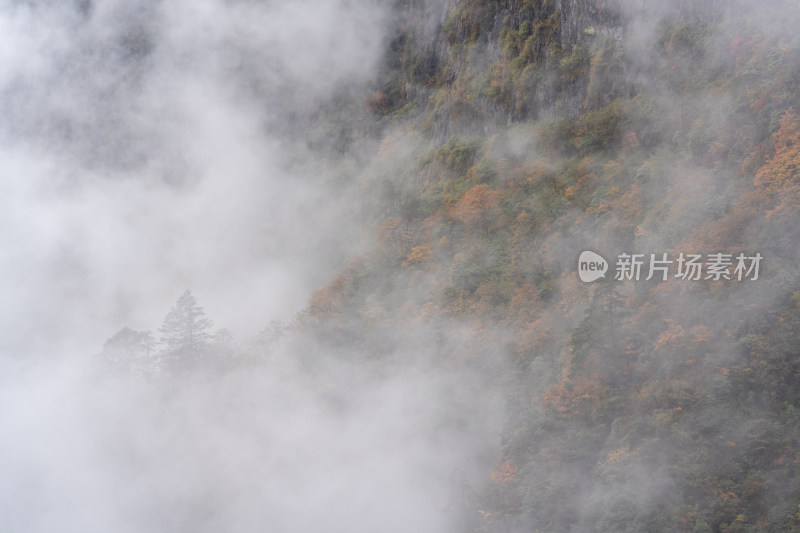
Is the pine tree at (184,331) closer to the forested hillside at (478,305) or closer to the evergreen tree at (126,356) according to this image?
the forested hillside at (478,305)

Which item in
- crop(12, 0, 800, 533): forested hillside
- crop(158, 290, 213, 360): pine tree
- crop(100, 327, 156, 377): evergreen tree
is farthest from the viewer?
crop(100, 327, 156, 377): evergreen tree

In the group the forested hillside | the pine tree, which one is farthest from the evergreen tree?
the pine tree

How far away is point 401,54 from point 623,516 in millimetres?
51987

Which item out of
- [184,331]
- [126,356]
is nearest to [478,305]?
[184,331]

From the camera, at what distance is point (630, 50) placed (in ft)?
103

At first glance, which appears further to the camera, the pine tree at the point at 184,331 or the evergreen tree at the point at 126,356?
the evergreen tree at the point at 126,356

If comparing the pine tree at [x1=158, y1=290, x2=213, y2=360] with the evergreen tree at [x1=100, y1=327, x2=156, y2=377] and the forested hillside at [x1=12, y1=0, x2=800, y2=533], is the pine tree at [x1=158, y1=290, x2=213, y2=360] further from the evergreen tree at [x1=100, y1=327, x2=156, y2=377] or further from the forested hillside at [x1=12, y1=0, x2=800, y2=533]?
the evergreen tree at [x1=100, y1=327, x2=156, y2=377]

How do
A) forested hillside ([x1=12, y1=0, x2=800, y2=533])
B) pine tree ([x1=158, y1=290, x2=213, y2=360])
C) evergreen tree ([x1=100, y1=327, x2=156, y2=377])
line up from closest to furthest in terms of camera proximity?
forested hillside ([x1=12, y1=0, x2=800, y2=533])
pine tree ([x1=158, y1=290, x2=213, y2=360])
evergreen tree ([x1=100, y1=327, x2=156, y2=377])

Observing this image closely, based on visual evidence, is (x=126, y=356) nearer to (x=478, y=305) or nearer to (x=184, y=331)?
(x=184, y=331)

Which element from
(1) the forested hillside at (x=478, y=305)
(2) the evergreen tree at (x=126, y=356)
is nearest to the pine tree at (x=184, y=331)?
(1) the forested hillside at (x=478, y=305)

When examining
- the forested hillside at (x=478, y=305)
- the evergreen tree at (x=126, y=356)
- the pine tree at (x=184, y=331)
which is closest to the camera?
the forested hillside at (x=478, y=305)

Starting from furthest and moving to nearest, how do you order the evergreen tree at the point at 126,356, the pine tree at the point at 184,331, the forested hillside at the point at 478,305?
the evergreen tree at the point at 126,356 → the pine tree at the point at 184,331 → the forested hillside at the point at 478,305

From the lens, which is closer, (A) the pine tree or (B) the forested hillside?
(B) the forested hillside

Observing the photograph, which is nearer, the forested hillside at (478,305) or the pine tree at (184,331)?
the forested hillside at (478,305)
